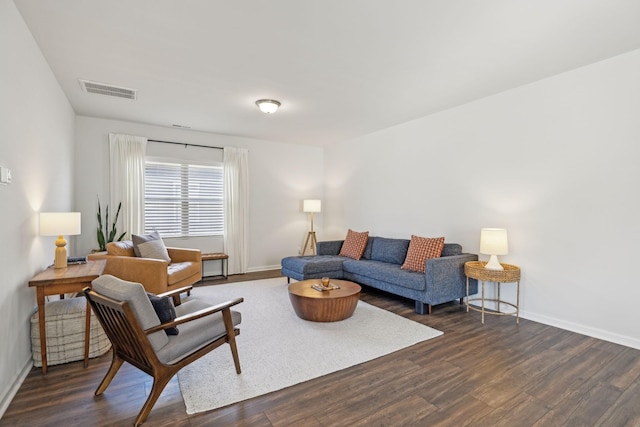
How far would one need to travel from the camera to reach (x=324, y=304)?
3.48 metres

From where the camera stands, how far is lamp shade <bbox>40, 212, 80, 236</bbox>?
9.09 ft

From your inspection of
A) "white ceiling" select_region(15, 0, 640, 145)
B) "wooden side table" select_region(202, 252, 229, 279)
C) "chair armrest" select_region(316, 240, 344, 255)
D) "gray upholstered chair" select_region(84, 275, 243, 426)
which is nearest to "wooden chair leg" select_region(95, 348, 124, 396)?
"gray upholstered chair" select_region(84, 275, 243, 426)

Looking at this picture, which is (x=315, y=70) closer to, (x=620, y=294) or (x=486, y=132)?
(x=486, y=132)

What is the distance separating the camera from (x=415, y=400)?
6.98 ft

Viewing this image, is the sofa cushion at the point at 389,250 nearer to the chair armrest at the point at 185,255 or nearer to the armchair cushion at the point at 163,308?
the chair armrest at the point at 185,255

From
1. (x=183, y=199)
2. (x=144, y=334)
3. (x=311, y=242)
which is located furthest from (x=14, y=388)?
(x=311, y=242)

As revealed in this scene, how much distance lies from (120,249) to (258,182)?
9.75ft

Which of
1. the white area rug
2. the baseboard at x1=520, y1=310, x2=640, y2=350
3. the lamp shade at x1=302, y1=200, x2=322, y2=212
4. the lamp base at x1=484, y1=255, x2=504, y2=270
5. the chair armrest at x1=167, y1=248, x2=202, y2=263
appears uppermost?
the lamp shade at x1=302, y1=200, x2=322, y2=212

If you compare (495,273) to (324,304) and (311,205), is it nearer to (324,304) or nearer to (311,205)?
(324,304)

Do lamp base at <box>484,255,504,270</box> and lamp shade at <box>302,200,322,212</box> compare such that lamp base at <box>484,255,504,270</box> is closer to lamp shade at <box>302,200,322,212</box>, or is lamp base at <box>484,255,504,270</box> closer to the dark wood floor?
the dark wood floor

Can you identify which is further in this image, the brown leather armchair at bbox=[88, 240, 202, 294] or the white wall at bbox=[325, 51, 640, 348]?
the brown leather armchair at bbox=[88, 240, 202, 294]

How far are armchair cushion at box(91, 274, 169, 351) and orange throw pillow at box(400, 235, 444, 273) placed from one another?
3248 mm

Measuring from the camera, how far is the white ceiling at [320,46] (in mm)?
2338

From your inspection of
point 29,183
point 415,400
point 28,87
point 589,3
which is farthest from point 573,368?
point 28,87
